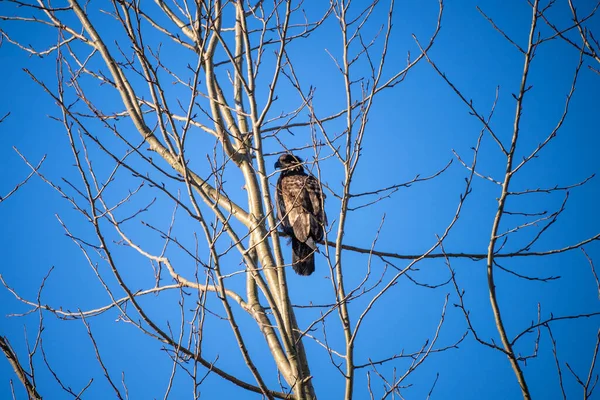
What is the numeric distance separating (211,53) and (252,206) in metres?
1.08

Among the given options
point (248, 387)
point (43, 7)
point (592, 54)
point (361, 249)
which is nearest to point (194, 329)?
→ point (248, 387)

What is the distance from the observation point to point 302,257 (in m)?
6.10

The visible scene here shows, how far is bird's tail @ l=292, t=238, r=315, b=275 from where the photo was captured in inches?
238

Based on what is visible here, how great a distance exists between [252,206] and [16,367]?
180 centimetres

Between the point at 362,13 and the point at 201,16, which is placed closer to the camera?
the point at 201,16

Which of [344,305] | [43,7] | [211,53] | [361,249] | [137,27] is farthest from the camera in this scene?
[361,249]

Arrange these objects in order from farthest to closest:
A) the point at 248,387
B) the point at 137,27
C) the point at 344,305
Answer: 1. the point at 248,387
2. the point at 344,305
3. the point at 137,27

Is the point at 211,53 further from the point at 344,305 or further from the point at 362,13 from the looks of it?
the point at 344,305

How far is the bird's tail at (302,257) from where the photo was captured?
6039 mm

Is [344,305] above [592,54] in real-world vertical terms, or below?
below

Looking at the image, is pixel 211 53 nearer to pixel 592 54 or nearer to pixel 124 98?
pixel 124 98

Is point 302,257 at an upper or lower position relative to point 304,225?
lower

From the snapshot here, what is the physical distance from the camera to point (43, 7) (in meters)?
3.77

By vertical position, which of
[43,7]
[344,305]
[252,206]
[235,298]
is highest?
[43,7]
